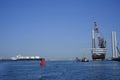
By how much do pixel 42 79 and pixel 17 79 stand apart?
480 cm

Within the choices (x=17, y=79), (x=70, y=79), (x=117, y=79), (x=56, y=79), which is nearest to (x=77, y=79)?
(x=70, y=79)

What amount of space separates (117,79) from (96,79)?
3.72m

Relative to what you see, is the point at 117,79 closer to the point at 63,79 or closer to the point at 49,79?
the point at 63,79

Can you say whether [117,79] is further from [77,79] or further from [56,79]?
[56,79]

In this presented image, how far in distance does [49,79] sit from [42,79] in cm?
132

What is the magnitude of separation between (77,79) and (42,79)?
21.7 feet

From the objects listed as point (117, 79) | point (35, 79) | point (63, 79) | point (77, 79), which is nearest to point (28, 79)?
point (35, 79)

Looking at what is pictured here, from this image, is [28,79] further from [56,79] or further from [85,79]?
[85,79]

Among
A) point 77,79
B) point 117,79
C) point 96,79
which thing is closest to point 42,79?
point 77,79

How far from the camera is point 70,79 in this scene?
43.2 m

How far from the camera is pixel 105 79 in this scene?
41.6 metres

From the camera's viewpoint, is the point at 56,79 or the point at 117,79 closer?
the point at 117,79

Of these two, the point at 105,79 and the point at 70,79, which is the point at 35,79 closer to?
the point at 70,79

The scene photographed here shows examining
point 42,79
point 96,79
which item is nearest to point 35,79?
point 42,79
